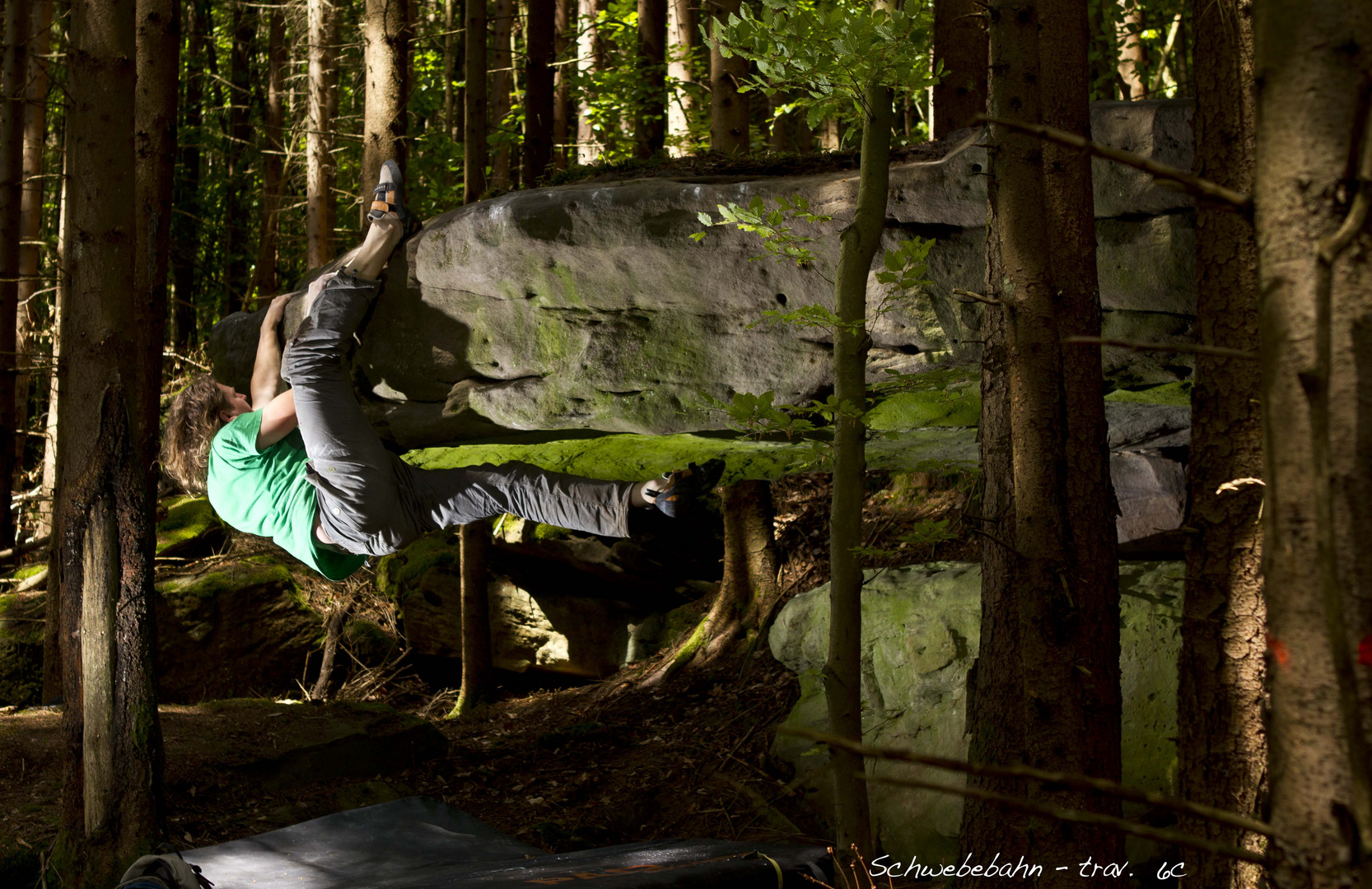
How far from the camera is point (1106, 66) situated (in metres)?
9.51

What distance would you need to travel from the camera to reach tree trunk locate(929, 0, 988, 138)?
6.27 meters

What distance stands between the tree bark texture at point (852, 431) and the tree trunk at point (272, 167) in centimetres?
1153

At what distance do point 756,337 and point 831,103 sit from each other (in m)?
2.46

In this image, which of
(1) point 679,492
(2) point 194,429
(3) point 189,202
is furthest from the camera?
(3) point 189,202

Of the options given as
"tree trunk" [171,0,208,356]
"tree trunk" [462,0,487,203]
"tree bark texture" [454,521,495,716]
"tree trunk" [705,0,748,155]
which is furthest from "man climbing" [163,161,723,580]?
"tree trunk" [171,0,208,356]

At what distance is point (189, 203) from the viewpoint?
15.1 meters

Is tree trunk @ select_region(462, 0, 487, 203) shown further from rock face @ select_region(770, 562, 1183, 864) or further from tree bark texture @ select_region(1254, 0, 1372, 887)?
tree bark texture @ select_region(1254, 0, 1372, 887)

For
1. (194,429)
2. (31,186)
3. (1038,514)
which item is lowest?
(1038,514)

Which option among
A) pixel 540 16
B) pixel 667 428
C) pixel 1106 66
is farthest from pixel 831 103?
pixel 1106 66

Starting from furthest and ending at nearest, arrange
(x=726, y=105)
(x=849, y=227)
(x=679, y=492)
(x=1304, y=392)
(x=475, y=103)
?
(x=726, y=105), (x=475, y=103), (x=679, y=492), (x=849, y=227), (x=1304, y=392)

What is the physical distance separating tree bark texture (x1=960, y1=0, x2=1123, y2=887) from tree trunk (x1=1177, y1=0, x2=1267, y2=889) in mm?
270

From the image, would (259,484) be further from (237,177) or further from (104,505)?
(237,177)

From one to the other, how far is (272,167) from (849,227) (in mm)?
13461

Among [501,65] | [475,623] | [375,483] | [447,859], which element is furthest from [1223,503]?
[501,65]
